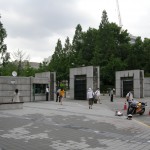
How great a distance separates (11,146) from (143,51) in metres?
58.4

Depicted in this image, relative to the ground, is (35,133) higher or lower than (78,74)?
lower

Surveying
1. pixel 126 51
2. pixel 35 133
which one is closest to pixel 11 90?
pixel 35 133

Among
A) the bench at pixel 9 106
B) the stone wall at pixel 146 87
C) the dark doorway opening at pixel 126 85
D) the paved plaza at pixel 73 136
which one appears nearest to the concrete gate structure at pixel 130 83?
the dark doorway opening at pixel 126 85

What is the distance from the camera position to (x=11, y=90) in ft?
89.9

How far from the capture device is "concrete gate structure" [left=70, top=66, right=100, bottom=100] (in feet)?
101

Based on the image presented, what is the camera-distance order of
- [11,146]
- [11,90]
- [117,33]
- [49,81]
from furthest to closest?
[117,33] → [49,81] → [11,90] → [11,146]

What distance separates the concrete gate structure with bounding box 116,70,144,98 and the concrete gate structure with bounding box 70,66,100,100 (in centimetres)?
820

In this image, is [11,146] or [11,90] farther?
[11,90]

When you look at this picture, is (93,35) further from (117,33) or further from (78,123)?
(78,123)

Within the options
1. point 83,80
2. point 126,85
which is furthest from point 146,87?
point 83,80

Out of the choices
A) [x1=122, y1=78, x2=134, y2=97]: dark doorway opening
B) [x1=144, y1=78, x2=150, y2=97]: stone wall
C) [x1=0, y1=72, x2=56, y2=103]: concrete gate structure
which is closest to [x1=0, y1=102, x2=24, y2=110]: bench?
[x1=0, y1=72, x2=56, y2=103]: concrete gate structure

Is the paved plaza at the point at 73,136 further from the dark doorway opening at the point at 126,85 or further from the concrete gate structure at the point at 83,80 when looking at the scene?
the dark doorway opening at the point at 126,85

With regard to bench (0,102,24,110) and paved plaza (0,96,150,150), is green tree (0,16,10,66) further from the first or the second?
paved plaza (0,96,150,150)

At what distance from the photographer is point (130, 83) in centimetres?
3912
